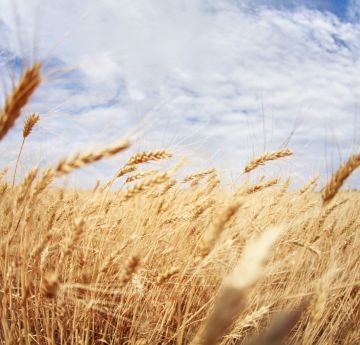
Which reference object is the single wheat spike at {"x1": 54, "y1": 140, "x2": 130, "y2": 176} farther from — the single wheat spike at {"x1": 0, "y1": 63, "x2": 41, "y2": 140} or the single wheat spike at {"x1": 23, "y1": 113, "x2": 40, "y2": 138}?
the single wheat spike at {"x1": 23, "y1": 113, "x2": 40, "y2": 138}

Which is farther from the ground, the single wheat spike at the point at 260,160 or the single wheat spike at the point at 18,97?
the single wheat spike at the point at 18,97

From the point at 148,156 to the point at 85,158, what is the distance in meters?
0.63

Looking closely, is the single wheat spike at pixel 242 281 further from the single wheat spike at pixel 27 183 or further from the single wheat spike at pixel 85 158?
the single wheat spike at pixel 27 183

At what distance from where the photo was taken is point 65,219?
2.45 metres

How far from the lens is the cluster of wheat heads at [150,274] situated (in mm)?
1063

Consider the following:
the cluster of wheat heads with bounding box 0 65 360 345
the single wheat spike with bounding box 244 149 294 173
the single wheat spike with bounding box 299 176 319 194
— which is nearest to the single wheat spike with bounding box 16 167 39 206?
the cluster of wheat heads with bounding box 0 65 360 345

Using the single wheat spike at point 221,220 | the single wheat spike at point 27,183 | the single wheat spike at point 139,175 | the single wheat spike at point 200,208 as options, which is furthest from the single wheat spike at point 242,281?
the single wheat spike at point 139,175

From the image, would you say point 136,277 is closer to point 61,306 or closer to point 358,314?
A: point 61,306

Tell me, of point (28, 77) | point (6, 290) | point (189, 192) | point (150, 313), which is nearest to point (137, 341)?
point (150, 313)

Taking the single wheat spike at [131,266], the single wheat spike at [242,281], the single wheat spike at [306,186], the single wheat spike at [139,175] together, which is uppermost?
the single wheat spike at [242,281]

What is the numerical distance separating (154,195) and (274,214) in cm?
106

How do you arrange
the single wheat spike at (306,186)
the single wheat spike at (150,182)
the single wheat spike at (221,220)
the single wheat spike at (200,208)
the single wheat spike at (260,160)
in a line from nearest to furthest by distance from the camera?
the single wheat spike at (221,220)
the single wheat spike at (150,182)
the single wheat spike at (200,208)
the single wheat spike at (260,160)
the single wheat spike at (306,186)

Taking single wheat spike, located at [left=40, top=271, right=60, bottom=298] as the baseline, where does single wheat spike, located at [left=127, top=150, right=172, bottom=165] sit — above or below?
above

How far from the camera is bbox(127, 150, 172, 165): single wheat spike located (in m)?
1.72
